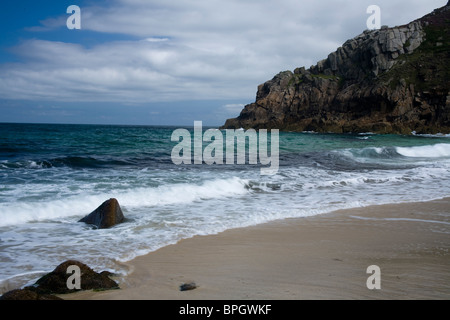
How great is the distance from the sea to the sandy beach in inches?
21.3

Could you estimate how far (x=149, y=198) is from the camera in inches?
342

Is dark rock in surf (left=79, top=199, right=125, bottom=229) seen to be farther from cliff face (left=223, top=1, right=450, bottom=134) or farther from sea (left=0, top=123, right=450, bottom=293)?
cliff face (left=223, top=1, right=450, bottom=134)

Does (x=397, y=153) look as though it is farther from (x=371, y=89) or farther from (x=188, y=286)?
(x=371, y=89)

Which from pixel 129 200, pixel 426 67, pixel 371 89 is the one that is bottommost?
pixel 129 200

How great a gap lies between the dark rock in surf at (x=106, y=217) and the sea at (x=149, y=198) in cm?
16

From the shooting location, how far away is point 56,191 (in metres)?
8.75

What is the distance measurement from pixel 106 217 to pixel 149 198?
239cm

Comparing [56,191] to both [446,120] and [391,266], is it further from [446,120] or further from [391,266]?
[446,120]

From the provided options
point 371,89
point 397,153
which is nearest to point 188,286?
point 397,153

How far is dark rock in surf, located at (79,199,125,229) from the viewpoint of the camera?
628cm

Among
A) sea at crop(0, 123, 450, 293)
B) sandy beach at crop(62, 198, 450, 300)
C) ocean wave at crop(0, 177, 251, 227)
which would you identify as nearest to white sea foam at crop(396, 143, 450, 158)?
sea at crop(0, 123, 450, 293)

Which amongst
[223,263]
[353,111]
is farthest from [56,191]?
[353,111]
